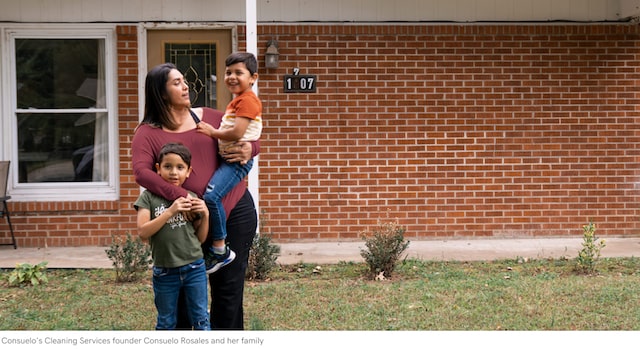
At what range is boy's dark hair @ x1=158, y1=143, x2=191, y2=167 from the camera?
12.6 ft

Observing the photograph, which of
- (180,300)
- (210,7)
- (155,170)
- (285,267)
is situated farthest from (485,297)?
(210,7)

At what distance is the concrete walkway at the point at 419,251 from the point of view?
25.9ft

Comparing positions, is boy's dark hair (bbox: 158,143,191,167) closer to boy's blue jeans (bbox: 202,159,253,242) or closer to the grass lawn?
boy's blue jeans (bbox: 202,159,253,242)

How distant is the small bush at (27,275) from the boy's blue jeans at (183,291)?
3.23 metres

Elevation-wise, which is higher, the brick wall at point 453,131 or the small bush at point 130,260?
the brick wall at point 453,131

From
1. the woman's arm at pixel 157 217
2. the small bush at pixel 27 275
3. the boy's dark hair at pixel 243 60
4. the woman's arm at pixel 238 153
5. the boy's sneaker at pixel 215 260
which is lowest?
the small bush at pixel 27 275

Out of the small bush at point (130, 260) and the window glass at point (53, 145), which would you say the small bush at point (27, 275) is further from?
the window glass at point (53, 145)

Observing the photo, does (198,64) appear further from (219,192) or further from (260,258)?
(219,192)

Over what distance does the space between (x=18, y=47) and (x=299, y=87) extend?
311 cm

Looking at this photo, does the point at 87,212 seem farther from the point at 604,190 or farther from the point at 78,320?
the point at 604,190

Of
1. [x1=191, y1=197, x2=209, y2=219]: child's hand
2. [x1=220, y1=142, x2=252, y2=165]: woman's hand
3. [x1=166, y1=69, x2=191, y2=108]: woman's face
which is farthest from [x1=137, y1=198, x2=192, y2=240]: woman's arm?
[x1=166, y1=69, x2=191, y2=108]: woman's face

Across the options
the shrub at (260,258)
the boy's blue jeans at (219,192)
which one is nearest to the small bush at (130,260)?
the shrub at (260,258)

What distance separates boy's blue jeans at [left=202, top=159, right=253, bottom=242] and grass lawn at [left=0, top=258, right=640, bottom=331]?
5.08 feet
